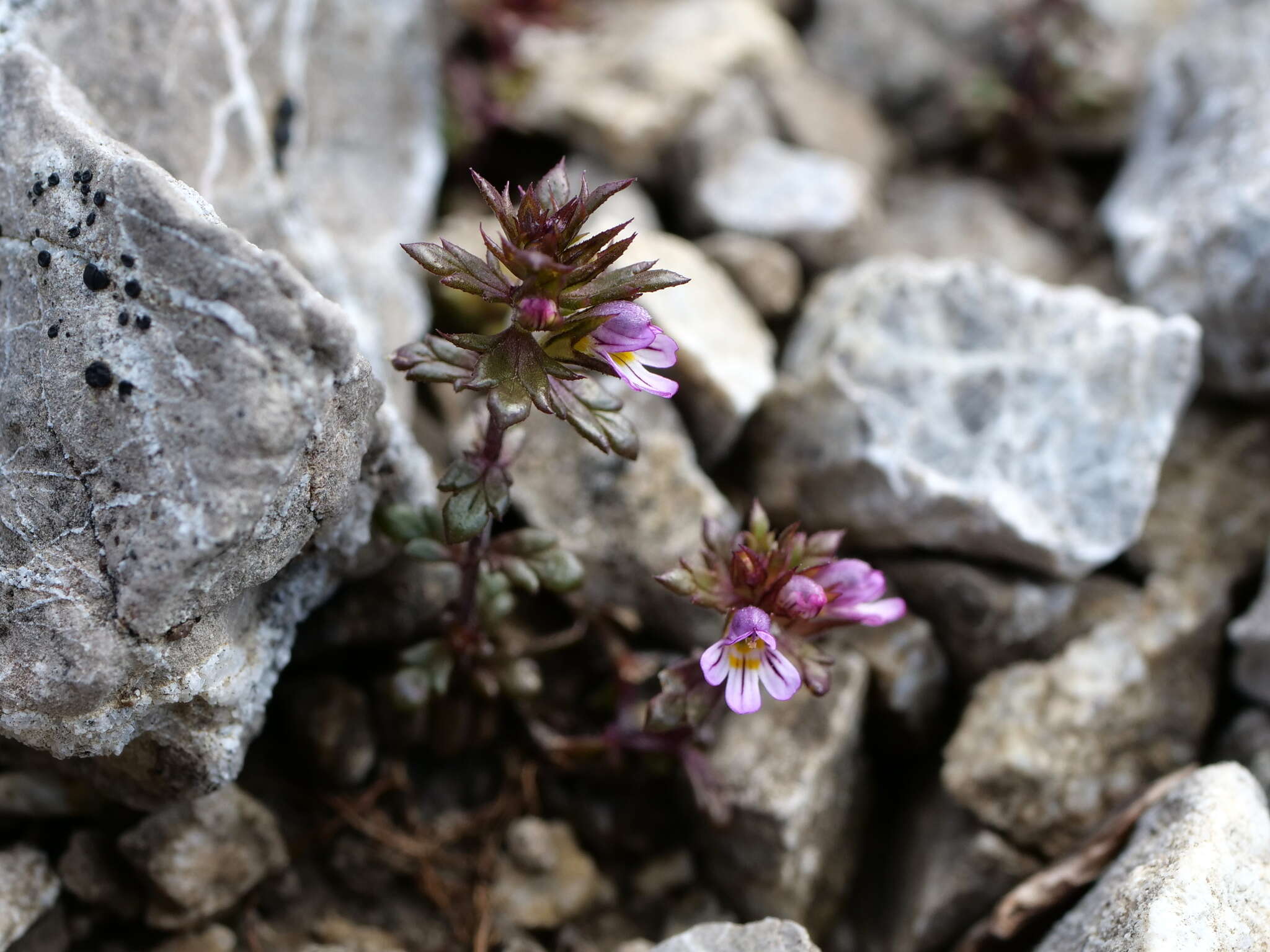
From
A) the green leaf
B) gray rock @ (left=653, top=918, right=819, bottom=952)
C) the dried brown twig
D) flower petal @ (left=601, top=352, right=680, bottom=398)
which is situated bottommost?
the dried brown twig

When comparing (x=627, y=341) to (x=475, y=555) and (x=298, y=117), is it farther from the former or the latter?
(x=298, y=117)

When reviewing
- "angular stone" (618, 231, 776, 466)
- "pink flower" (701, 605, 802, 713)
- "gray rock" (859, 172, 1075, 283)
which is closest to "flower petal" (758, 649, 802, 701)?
"pink flower" (701, 605, 802, 713)

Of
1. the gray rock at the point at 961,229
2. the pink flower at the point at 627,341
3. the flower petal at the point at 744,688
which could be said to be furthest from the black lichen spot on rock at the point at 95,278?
the gray rock at the point at 961,229

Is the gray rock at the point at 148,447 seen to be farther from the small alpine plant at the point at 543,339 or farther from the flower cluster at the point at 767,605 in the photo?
the flower cluster at the point at 767,605

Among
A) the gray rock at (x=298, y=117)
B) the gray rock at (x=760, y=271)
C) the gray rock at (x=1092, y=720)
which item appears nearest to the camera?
the gray rock at (x=298, y=117)

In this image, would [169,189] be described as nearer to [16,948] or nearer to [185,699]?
[185,699]

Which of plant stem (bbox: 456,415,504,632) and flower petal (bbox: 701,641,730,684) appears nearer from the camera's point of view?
flower petal (bbox: 701,641,730,684)

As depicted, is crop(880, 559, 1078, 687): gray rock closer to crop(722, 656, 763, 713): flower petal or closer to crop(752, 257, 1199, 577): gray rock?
crop(752, 257, 1199, 577): gray rock
